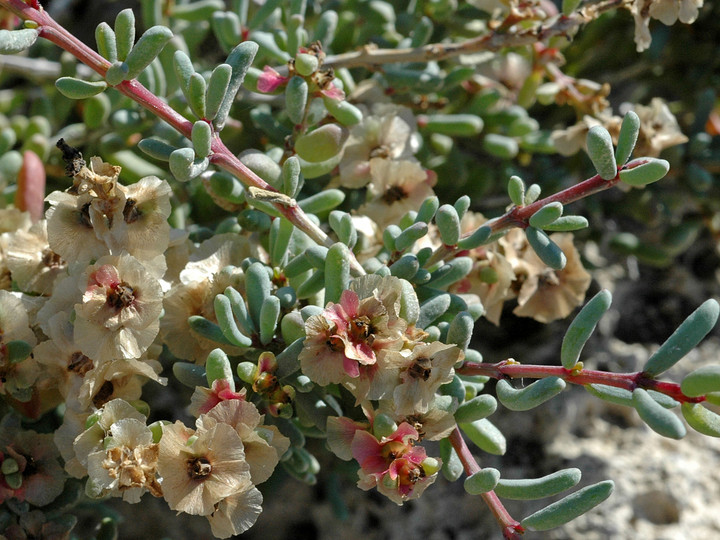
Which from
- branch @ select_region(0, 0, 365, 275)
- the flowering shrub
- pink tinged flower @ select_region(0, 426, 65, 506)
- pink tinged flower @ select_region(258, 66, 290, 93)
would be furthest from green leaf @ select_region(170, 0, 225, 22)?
pink tinged flower @ select_region(0, 426, 65, 506)

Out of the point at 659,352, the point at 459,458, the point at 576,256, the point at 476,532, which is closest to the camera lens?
the point at 659,352

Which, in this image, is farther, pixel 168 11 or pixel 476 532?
pixel 168 11

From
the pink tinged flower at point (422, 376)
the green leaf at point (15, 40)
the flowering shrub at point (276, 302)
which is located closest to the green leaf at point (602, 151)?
the flowering shrub at point (276, 302)

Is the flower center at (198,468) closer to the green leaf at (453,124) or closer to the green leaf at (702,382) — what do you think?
the green leaf at (702,382)

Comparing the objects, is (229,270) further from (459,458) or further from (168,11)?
(168,11)

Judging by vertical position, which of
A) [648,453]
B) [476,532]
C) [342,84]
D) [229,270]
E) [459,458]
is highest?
[342,84]

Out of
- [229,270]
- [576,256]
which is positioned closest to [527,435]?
[576,256]
